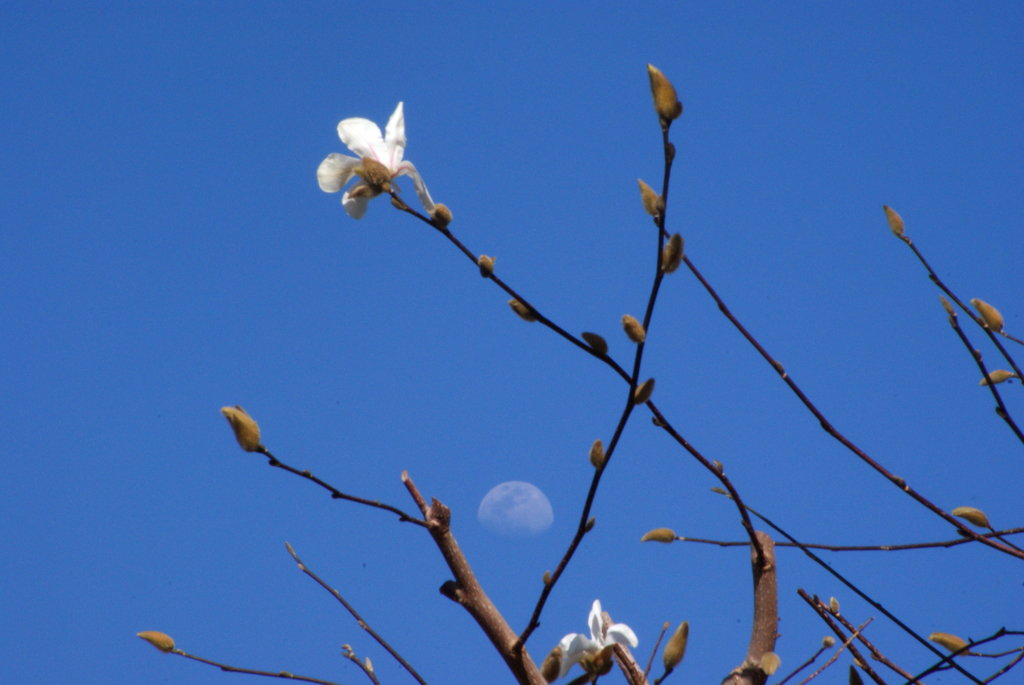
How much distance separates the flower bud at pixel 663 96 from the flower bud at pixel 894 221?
2.43 feet

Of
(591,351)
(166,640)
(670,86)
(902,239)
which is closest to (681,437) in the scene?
(591,351)

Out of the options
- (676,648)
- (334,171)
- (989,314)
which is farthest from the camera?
(989,314)

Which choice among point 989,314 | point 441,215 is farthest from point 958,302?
point 441,215

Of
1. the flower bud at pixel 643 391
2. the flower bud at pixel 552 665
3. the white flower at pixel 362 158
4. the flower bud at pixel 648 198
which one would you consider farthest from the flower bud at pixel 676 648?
the white flower at pixel 362 158

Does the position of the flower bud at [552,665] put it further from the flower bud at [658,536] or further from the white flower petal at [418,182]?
the white flower petal at [418,182]

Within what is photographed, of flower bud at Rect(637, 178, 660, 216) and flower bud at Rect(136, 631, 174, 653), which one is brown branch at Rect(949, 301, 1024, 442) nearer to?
flower bud at Rect(637, 178, 660, 216)

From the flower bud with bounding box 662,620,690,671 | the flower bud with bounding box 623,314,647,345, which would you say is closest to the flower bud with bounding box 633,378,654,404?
the flower bud with bounding box 623,314,647,345

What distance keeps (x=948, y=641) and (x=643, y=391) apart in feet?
2.85

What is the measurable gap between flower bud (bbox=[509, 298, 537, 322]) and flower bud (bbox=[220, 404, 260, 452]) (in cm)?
42

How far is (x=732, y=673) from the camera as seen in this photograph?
3.83 feet

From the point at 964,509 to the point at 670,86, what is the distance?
956 mm

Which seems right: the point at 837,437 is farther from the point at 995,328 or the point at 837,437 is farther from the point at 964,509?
the point at 995,328

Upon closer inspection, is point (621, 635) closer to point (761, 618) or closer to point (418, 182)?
point (761, 618)

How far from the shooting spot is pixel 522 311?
1.08 m
